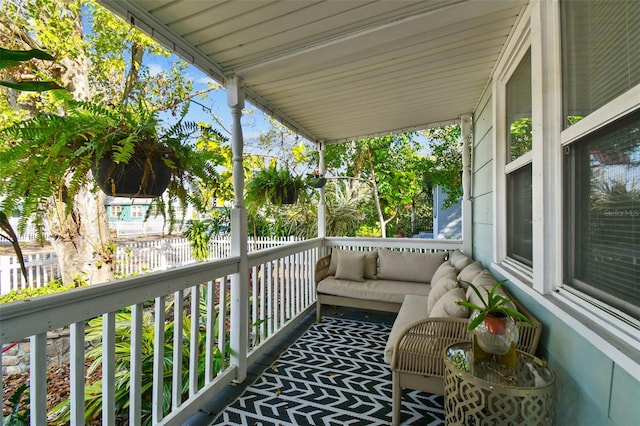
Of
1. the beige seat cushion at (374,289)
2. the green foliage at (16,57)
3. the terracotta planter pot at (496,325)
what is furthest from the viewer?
the beige seat cushion at (374,289)

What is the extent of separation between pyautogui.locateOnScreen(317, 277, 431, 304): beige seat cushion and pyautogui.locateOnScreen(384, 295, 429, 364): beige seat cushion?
1.00 ft

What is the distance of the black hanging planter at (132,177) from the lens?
4.28 ft

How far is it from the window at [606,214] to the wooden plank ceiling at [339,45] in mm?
1067

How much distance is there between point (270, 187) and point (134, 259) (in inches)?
208

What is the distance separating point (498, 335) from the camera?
1.31m

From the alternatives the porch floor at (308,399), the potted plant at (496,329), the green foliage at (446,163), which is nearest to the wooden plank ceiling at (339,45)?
the potted plant at (496,329)

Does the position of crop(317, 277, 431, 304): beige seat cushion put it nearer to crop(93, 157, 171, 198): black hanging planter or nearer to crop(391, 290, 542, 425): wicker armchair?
crop(391, 290, 542, 425): wicker armchair

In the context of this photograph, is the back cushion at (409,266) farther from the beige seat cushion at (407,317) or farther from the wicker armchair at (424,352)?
the wicker armchair at (424,352)

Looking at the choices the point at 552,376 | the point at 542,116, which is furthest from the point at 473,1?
the point at 552,376

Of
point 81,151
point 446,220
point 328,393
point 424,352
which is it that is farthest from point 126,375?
point 446,220

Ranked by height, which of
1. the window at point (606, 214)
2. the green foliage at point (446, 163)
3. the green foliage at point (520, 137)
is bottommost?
the window at point (606, 214)

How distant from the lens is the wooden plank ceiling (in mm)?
1629

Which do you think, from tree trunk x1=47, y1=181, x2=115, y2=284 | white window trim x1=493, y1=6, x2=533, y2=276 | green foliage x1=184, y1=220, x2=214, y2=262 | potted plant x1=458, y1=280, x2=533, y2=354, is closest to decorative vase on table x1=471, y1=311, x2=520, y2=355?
potted plant x1=458, y1=280, x2=533, y2=354

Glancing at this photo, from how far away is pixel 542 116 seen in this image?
1.45 metres
